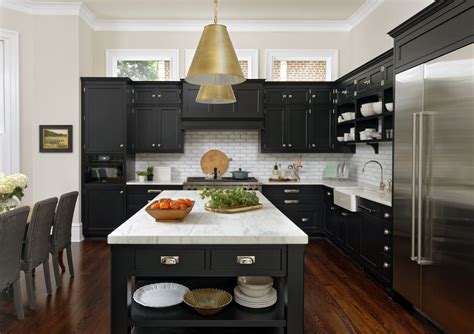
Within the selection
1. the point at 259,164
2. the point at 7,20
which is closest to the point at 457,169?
the point at 259,164

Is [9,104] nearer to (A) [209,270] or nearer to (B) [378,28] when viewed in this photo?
(A) [209,270]

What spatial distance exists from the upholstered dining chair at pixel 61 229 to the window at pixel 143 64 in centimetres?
341

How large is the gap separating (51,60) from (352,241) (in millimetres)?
5651

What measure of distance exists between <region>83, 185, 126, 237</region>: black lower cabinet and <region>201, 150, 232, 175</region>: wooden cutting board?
1.59 m

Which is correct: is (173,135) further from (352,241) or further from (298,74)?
(352,241)

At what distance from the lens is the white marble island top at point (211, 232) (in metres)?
2.54

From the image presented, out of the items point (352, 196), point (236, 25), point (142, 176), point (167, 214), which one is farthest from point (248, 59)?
point (167, 214)

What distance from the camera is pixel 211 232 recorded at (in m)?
2.65

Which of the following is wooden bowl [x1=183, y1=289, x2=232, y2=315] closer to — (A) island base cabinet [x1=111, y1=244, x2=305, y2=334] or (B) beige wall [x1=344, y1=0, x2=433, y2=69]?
(A) island base cabinet [x1=111, y1=244, x2=305, y2=334]

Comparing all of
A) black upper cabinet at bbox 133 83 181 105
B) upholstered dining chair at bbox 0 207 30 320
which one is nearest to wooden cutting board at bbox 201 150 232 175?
black upper cabinet at bbox 133 83 181 105

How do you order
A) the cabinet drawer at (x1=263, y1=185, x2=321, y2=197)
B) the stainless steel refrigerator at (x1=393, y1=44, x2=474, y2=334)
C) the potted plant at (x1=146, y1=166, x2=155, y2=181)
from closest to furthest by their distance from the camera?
the stainless steel refrigerator at (x1=393, y1=44, x2=474, y2=334)
the cabinet drawer at (x1=263, y1=185, x2=321, y2=197)
the potted plant at (x1=146, y1=166, x2=155, y2=181)

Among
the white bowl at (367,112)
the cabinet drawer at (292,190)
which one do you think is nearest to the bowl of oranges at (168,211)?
the white bowl at (367,112)

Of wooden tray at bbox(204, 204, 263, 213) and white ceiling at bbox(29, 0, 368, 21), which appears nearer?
wooden tray at bbox(204, 204, 263, 213)

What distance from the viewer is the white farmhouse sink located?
4.89m
